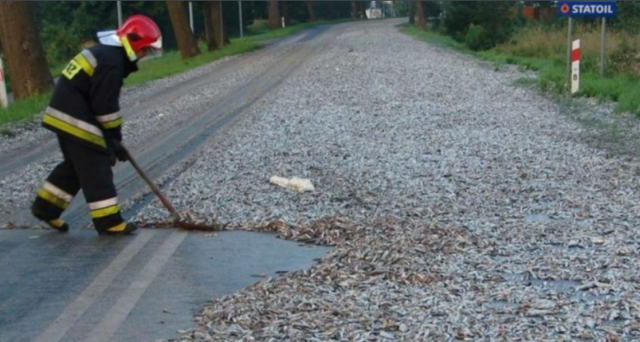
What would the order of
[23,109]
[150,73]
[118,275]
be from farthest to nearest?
[150,73] < [23,109] < [118,275]

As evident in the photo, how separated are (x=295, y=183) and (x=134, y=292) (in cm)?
384

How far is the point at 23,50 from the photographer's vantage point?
936 inches

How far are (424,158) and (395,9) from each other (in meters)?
133

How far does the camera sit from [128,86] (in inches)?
1197

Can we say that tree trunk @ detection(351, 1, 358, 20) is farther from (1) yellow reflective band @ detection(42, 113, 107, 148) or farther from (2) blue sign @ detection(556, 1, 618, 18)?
(1) yellow reflective band @ detection(42, 113, 107, 148)

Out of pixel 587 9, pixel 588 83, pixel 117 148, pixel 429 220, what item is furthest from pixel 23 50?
pixel 429 220

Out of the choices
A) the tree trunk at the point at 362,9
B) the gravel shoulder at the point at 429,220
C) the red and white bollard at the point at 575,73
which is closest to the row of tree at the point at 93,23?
the tree trunk at the point at 362,9

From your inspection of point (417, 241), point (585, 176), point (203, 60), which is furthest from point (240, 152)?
point (203, 60)

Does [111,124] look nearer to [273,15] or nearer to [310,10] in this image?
[273,15]

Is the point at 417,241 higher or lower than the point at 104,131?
lower

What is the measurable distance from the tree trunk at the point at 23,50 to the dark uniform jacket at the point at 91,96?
1474 cm

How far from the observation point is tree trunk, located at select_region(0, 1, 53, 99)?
23250 millimetres

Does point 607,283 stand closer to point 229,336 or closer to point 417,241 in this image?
point 417,241

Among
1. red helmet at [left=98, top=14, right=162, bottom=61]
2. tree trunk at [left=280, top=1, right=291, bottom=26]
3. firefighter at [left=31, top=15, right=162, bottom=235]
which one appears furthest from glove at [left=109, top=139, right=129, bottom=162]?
tree trunk at [left=280, top=1, right=291, bottom=26]
